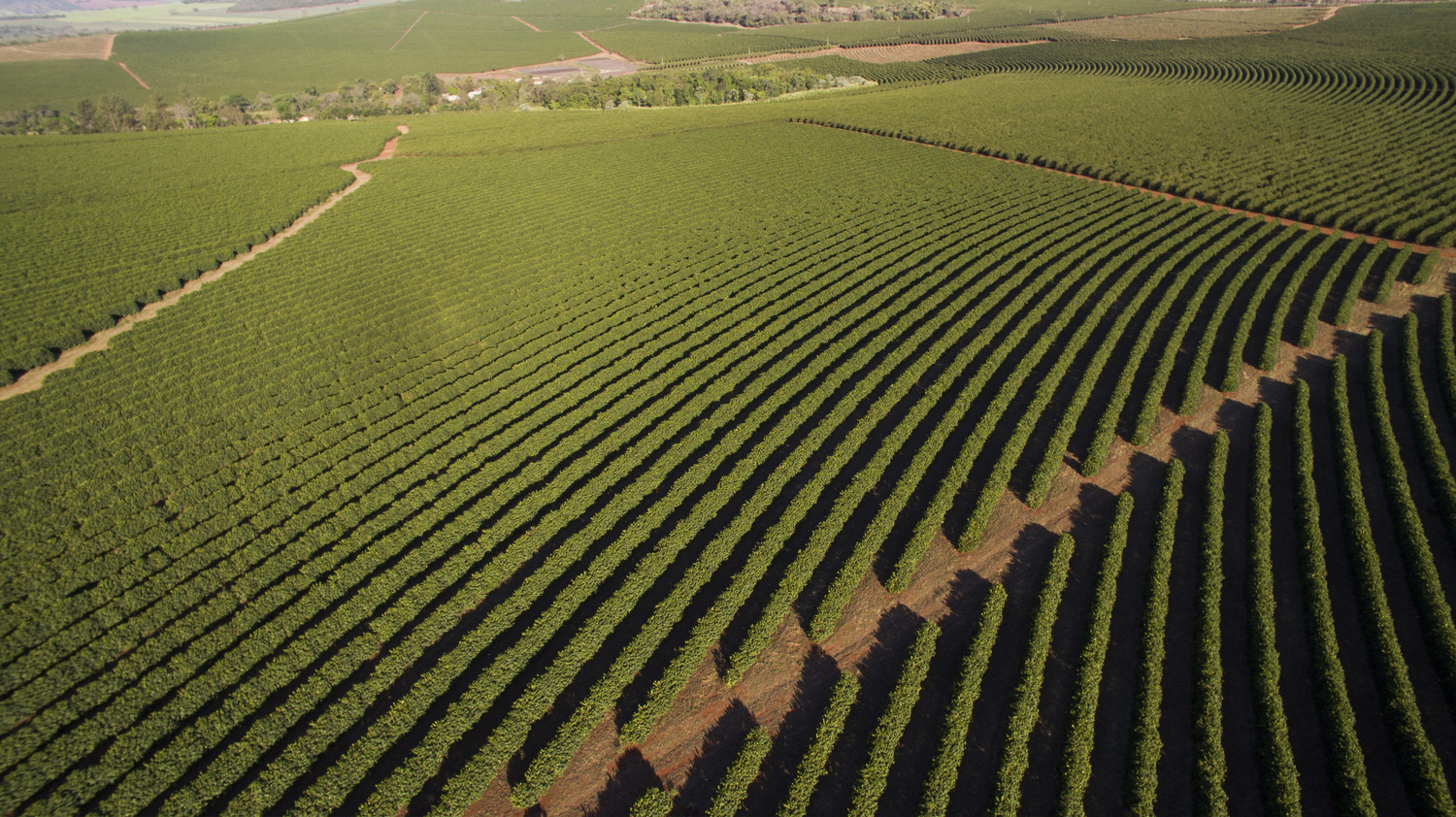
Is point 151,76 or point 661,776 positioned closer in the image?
point 661,776

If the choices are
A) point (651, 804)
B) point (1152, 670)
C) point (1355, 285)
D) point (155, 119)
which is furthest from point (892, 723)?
point (155, 119)

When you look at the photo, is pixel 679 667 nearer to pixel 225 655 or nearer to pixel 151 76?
pixel 225 655

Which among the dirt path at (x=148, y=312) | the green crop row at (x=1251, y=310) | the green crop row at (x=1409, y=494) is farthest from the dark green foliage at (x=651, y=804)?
the dirt path at (x=148, y=312)

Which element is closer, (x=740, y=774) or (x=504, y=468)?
(x=740, y=774)

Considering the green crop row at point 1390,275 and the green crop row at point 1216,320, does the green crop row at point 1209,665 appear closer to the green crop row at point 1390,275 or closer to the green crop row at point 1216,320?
the green crop row at point 1216,320

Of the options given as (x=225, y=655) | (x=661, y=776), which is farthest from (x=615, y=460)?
(x=225, y=655)

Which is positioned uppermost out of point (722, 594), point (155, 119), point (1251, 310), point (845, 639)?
point (155, 119)

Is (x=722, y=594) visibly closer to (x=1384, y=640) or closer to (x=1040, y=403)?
(x=1040, y=403)
